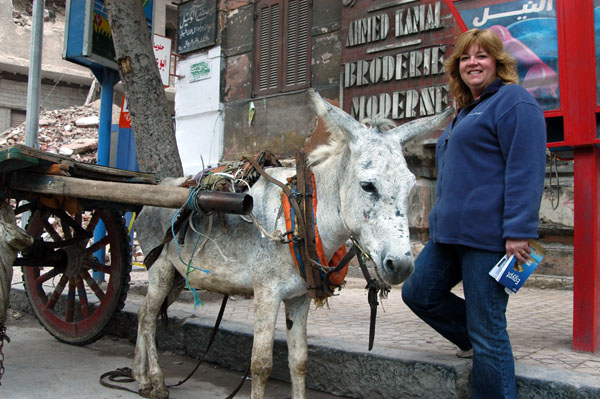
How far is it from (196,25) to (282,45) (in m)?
2.79

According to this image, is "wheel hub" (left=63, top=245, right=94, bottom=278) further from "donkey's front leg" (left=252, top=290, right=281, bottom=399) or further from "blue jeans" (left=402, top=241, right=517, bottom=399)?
"blue jeans" (left=402, top=241, right=517, bottom=399)

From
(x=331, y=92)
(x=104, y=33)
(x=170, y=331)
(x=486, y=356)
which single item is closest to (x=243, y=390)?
(x=170, y=331)

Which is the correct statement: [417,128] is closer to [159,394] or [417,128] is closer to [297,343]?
[297,343]

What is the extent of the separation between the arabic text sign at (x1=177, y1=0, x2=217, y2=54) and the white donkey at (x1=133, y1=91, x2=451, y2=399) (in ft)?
29.3

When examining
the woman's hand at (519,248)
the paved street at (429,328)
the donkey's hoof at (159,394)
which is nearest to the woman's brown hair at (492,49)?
the woman's hand at (519,248)

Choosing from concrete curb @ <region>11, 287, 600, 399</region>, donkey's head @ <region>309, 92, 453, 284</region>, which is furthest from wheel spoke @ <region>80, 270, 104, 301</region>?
donkey's head @ <region>309, 92, 453, 284</region>

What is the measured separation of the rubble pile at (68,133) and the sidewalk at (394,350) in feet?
38.3

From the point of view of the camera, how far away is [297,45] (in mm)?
9930

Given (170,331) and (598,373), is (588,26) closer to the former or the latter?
(598,373)

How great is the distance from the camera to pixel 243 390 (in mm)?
3570

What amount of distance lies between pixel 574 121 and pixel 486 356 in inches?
69.2

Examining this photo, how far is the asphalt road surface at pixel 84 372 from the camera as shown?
339 cm

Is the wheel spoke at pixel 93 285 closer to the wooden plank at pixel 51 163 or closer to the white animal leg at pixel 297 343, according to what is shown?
the wooden plank at pixel 51 163

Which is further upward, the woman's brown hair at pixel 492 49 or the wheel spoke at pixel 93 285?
the woman's brown hair at pixel 492 49
